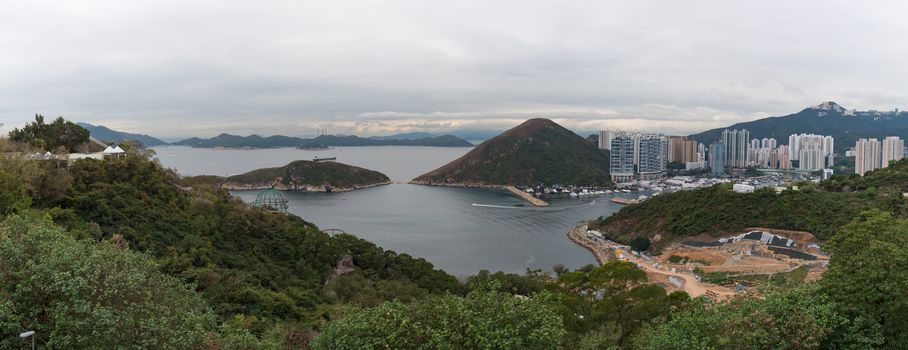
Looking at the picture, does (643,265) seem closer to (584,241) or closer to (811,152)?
(584,241)

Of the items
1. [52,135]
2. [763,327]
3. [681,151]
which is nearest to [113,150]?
[52,135]

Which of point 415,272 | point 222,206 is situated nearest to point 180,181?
point 222,206

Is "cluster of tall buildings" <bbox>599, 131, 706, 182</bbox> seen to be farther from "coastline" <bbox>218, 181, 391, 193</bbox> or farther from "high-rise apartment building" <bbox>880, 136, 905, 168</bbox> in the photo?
"coastline" <bbox>218, 181, 391, 193</bbox>

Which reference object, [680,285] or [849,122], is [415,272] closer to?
[680,285]

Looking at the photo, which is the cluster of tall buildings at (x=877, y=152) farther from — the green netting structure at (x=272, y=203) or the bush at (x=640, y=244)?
Result: the green netting structure at (x=272, y=203)

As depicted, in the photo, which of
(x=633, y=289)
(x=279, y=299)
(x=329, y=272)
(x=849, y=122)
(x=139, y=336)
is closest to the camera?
(x=139, y=336)

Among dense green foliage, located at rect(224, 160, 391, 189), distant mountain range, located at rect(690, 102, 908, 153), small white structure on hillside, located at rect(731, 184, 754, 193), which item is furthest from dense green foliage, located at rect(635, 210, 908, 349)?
distant mountain range, located at rect(690, 102, 908, 153)
